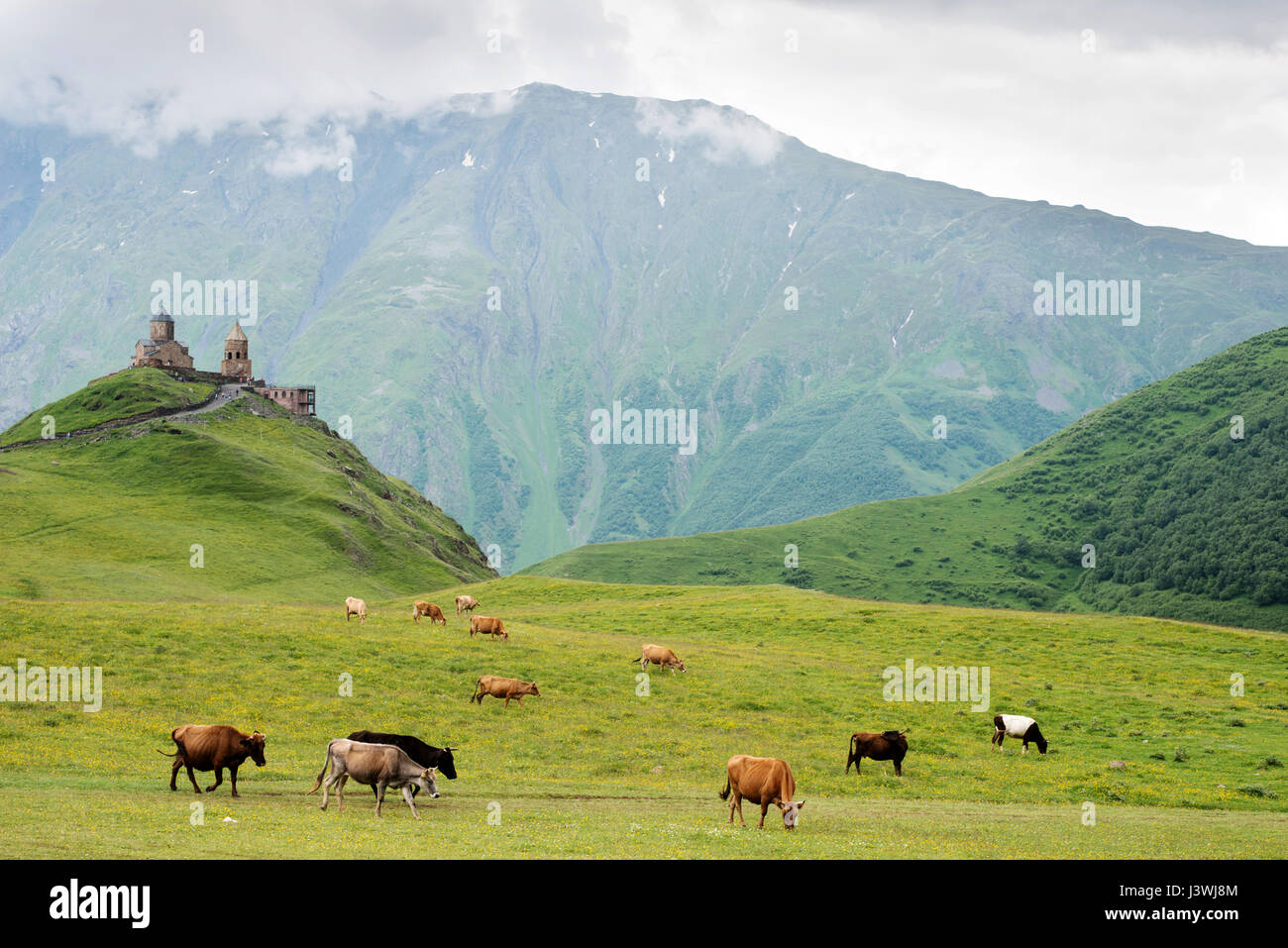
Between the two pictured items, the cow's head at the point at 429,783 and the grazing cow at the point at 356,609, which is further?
the grazing cow at the point at 356,609

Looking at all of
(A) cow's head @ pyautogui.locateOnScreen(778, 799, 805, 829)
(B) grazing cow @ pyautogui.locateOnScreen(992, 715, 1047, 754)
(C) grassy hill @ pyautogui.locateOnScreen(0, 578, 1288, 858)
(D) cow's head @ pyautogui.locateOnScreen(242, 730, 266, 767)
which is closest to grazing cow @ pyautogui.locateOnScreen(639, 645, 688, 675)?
(C) grassy hill @ pyautogui.locateOnScreen(0, 578, 1288, 858)

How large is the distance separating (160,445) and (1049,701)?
15710cm

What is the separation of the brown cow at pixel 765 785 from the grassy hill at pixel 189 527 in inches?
3428

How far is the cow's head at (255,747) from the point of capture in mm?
37156

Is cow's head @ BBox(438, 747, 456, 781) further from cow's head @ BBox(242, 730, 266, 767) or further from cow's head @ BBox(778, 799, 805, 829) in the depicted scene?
cow's head @ BBox(778, 799, 805, 829)

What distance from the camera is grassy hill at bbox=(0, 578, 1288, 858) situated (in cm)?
3081

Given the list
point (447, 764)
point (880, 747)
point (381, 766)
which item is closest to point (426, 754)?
point (447, 764)

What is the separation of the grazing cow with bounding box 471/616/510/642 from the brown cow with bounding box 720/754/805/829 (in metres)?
37.3

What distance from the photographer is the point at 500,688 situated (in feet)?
183

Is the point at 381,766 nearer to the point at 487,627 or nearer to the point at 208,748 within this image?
the point at 208,748

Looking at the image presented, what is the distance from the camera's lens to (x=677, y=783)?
4625 cm

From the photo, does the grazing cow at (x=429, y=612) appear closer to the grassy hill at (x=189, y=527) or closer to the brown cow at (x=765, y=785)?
the grassy hill at (x=189, y=527)

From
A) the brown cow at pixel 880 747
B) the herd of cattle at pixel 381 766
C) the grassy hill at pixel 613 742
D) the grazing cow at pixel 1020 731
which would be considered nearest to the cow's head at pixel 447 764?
the herd of cattle at pixel 381 766
